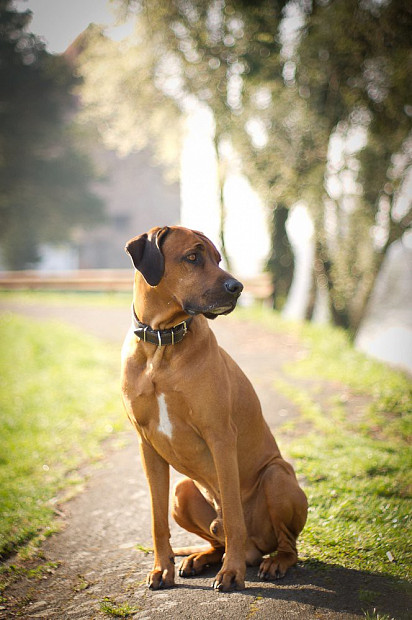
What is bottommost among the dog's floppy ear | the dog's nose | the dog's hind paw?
the dog's hind paw

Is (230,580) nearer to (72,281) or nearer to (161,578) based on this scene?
(161,578)

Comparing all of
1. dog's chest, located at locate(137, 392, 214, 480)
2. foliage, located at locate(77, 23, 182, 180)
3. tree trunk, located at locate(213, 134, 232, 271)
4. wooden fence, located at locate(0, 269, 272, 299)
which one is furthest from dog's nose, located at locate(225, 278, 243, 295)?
wooden fence, located at locate(0, 269, 272, 299)

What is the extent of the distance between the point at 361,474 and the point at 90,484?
2519 mm

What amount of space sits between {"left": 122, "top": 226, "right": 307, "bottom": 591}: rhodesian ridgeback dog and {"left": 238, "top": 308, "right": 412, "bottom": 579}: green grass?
1.85 feet

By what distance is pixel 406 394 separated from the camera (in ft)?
24.7

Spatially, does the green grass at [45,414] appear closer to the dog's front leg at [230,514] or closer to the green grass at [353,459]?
the dog's front leg at [230,514]

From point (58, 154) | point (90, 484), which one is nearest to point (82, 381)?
point (90, 484)

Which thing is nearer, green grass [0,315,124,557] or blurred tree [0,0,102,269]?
green grass [0,315,124,557]

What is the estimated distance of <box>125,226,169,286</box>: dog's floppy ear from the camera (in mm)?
2967

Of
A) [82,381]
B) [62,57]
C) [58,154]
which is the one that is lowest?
[82,381]

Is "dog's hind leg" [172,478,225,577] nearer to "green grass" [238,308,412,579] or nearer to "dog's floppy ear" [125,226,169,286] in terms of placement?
"green grass" [238,308,412,579]

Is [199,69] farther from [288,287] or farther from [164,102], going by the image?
[288,287]

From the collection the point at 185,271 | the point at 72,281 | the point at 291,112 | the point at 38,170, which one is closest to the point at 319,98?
the point at 291,112

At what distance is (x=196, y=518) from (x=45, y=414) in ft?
16.6
